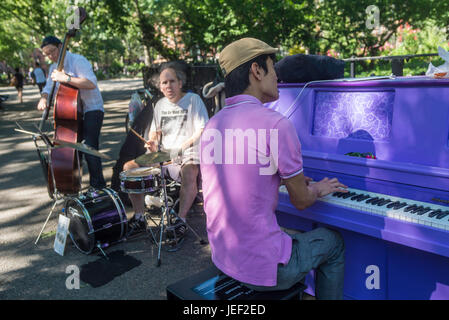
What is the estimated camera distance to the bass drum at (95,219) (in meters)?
3.42

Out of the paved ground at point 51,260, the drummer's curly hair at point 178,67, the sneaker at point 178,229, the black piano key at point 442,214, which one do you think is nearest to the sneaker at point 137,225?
the paved ground at point 51,260

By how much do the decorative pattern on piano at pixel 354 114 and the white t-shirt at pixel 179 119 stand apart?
5.31 ft

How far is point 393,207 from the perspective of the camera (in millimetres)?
1953

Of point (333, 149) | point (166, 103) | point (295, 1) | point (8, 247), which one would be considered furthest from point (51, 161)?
point (295, 1)

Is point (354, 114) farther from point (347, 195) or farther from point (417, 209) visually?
point (417, 209)

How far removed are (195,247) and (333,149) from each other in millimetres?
1781

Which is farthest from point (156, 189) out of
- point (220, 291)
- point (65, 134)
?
point (220, 291)

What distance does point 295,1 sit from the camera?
Result: 11914 millimetres

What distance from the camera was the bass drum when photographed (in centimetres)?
342

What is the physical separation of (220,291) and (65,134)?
128 inches

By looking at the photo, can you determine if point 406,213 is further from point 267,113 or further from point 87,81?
point 87,81

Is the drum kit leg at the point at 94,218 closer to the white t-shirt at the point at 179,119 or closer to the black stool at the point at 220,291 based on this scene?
the white t-shirt at the point at 179,119

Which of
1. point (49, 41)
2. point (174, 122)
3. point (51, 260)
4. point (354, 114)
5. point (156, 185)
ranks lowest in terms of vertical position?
point (51, 260)
